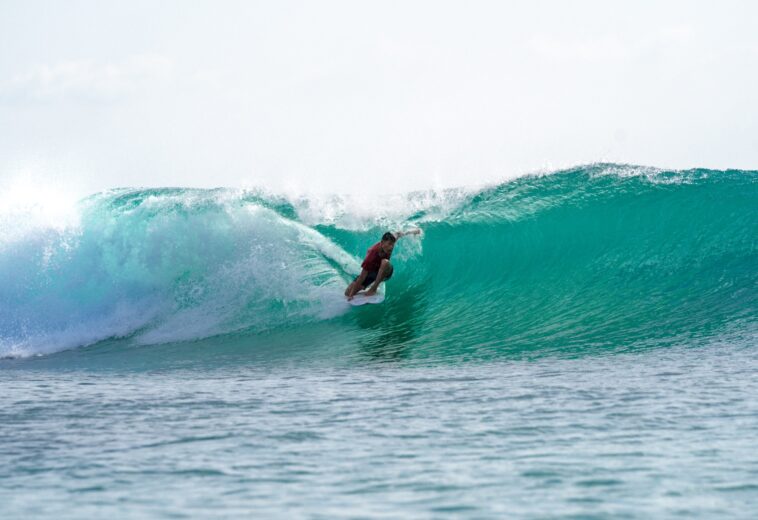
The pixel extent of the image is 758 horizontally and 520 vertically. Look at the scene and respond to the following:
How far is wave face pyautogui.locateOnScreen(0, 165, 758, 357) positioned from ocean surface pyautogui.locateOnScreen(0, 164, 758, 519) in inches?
1.6

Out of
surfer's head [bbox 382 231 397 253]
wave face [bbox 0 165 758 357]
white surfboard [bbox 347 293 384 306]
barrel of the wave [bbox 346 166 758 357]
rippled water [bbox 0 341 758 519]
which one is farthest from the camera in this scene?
white surfboard [bbox 347 293 384 306]

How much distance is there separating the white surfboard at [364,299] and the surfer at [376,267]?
47 mm

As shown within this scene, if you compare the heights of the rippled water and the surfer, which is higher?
the surfer

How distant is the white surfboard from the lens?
11492 mm

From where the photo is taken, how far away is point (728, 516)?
3793mm

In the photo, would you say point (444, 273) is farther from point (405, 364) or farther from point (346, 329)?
point (405, 364)

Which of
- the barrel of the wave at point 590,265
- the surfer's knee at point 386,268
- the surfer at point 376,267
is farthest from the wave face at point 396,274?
the surfer's knee at point 386,268

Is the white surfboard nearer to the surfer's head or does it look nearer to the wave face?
the wave face

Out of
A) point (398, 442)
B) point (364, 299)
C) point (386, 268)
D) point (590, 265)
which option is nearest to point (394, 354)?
point (386, 268)

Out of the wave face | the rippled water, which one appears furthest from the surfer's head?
the rippled water

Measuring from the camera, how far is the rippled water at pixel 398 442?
4.09 meters

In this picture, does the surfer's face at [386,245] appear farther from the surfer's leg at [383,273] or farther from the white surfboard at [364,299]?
the white surfboard at [364,299]

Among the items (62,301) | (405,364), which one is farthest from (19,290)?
(405,364)

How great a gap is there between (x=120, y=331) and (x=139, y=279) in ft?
2.89
